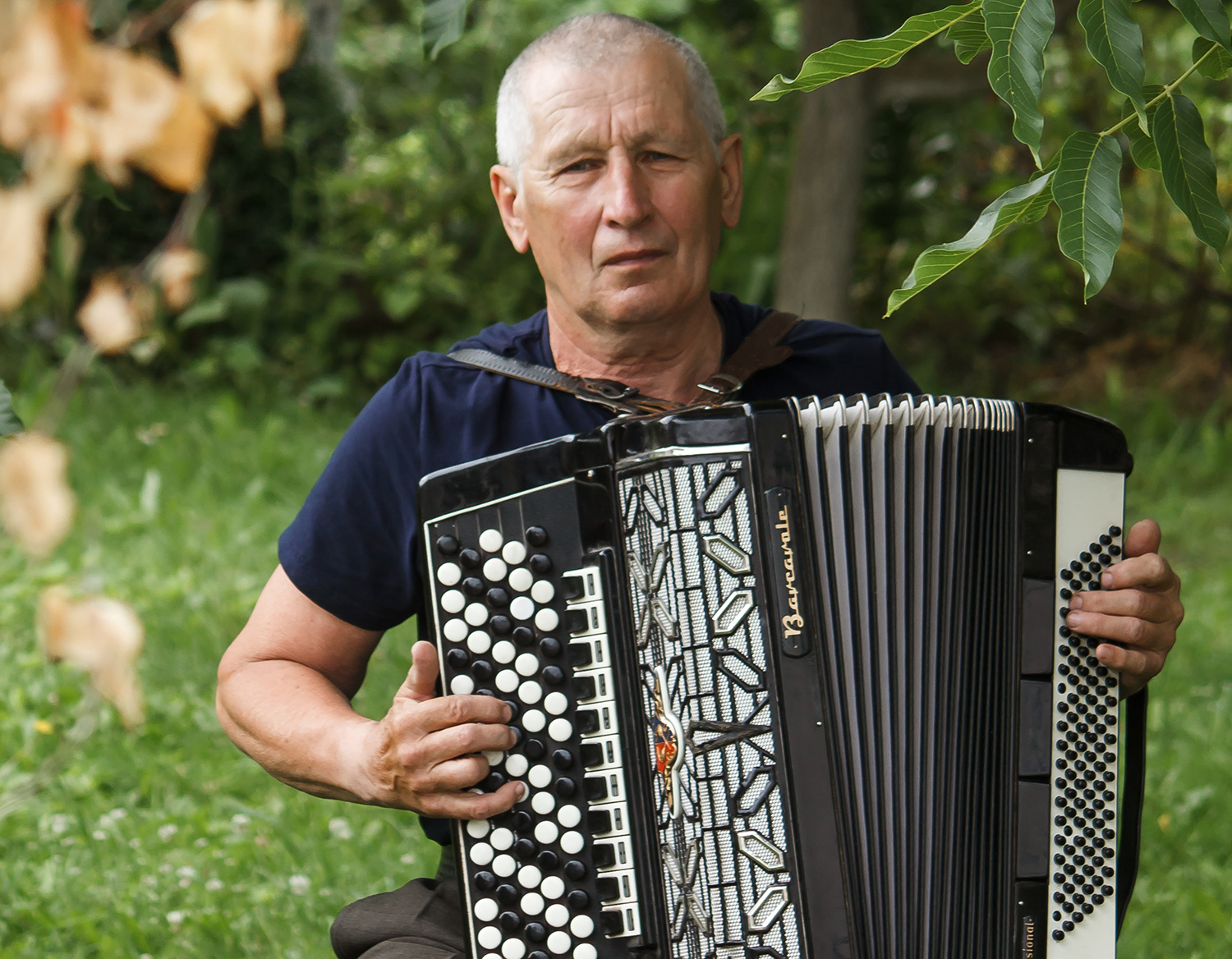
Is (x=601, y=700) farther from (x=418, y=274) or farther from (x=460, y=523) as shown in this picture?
(x=418, y=274)

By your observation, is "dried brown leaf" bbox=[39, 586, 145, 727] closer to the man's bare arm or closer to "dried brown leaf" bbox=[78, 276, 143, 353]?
"dried brown leaf" bbox=[78, 276, 143, 353]

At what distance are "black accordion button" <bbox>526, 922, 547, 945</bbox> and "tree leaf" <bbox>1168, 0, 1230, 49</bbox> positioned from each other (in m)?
1.22

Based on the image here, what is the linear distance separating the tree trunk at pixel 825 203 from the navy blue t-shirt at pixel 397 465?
331 centimetres

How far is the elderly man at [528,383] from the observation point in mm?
1885

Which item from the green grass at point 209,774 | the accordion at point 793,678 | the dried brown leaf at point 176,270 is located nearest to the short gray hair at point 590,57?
the accordion at point 793,678

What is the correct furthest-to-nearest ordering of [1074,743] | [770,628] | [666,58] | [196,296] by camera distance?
[196,296], [666,58], [1074,743], [770,628]

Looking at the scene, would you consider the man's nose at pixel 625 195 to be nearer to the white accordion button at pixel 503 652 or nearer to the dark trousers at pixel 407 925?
the white accordion button at pixel 503 652

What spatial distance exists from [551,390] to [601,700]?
58cm

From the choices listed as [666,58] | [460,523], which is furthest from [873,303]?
[460,523]

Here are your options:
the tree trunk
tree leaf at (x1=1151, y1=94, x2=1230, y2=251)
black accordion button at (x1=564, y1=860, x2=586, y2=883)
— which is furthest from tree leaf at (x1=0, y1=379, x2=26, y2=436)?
the tree trunk

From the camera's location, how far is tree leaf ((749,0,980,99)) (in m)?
1.25

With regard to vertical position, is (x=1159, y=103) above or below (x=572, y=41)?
below

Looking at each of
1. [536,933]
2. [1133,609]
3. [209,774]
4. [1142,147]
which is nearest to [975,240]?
[1142,147]

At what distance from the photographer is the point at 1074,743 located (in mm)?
1606
